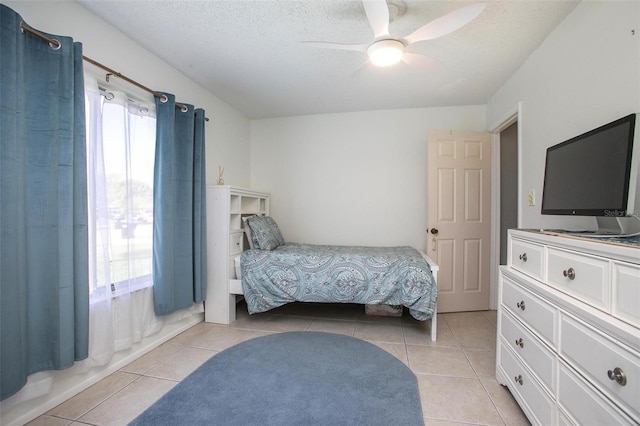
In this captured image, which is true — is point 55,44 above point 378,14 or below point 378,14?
below

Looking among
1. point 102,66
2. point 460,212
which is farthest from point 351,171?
point 102,66

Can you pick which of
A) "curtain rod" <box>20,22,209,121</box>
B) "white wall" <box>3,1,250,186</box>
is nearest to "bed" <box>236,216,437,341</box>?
"white wall" <box>3,1,250,186</box>

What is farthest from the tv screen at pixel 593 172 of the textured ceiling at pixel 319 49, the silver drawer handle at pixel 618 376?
the textured ceiling at pixel 319 49

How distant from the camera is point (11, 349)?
125 centimetres

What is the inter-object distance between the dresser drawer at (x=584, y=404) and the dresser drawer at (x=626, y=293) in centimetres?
29

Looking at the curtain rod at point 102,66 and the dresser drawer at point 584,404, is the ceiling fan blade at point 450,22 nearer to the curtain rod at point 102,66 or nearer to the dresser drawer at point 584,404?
the dresser drawer at point 584,404

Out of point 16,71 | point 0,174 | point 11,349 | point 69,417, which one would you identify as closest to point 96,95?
point 16,71

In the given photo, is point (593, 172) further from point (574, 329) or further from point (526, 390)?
point (526, 390)

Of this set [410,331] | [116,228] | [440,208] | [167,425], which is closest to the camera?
[167,425]

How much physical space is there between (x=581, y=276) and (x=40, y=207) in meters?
Answer: 2.54

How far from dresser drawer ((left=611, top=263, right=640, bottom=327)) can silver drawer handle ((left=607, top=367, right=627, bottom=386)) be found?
0.16 m

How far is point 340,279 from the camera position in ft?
8.14

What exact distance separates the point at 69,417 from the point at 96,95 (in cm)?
191

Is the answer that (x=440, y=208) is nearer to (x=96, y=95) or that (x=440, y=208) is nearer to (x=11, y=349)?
(x=96, y=95)
